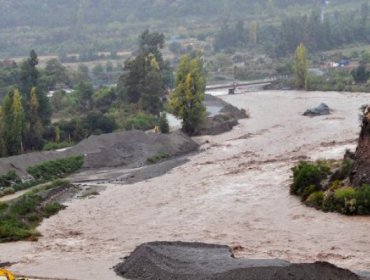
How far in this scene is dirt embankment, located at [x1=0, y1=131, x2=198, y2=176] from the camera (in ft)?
143

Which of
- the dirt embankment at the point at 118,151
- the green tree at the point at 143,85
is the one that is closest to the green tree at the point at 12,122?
the dirt embankment at the point at 118,151

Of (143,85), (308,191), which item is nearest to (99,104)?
(143,85)

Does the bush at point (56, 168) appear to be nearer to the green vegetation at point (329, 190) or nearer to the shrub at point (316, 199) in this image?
the green vegetation at point (329, 190)

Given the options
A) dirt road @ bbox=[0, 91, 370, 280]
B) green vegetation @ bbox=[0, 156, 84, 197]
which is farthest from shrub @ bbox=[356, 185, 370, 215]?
green vegetation @ bbox=[0, 156, 84, 197]

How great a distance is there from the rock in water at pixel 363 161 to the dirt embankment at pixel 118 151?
52.7 feet

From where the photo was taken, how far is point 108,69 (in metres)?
105

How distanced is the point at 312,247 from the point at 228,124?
33593mm

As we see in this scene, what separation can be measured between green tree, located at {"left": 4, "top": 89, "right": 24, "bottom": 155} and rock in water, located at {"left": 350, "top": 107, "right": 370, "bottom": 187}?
21.8 meters

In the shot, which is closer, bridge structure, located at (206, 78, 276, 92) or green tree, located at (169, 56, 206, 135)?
green tree, located at (169, 56, 206, 135)

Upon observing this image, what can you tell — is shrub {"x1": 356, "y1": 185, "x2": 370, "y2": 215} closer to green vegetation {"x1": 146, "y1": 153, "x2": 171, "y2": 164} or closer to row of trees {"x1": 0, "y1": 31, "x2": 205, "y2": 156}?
green vegetation {"x1": 146, "y1": 153, "x2": 171, "y2": 164}

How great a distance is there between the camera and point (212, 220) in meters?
31.5

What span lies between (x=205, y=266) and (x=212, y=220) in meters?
8.19

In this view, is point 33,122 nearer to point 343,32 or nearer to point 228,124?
point 228,124

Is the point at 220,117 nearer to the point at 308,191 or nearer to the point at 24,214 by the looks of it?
the point at 308,191
